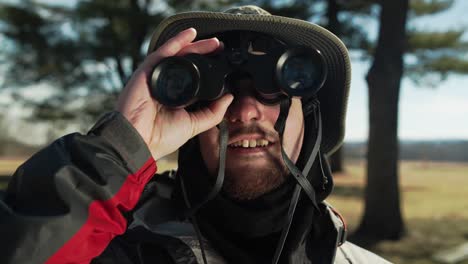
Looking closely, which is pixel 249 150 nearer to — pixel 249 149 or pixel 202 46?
pixel 249 149

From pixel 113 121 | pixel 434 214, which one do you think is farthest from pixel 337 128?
pixel 434 214

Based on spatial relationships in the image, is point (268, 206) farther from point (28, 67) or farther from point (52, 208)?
point (28, 67)

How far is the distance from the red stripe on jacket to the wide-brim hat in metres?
0.66

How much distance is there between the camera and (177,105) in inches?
54.0

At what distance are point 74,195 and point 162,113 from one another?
0.37m

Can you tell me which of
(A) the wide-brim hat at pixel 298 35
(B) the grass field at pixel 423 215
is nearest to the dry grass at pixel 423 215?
(B) the grass field at pixel 423 215

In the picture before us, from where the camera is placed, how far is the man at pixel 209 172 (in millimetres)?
1118

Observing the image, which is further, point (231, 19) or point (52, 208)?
point (231, 19)

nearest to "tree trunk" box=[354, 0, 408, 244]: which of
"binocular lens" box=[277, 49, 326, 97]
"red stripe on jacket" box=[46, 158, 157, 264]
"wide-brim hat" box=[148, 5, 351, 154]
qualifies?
"wide-brim hat" box=[148, 5, 351, 154]

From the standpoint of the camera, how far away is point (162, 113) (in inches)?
53.8

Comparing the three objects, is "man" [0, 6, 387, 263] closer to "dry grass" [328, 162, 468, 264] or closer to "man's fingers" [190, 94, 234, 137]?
"man's fingers" [190, 94, 234, 137]

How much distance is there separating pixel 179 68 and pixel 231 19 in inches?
11.3

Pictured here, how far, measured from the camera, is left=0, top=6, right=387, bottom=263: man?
1.12m

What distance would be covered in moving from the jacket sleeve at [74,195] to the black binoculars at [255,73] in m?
0.32
